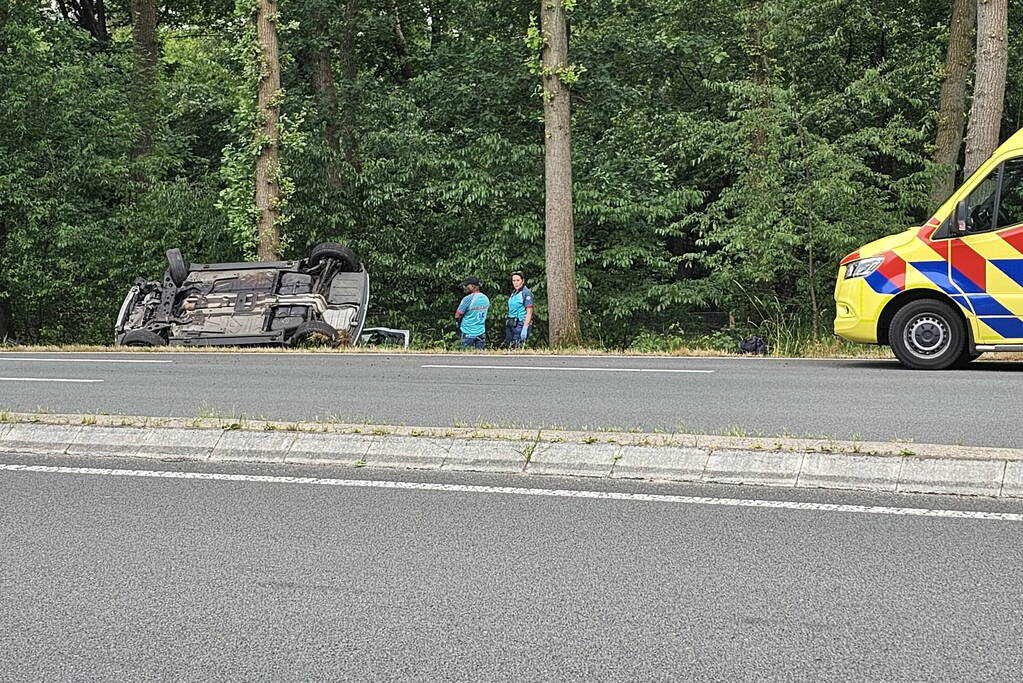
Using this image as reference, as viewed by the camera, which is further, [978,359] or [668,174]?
[668,174]

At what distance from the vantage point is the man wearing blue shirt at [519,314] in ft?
65.7

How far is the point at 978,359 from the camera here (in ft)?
49.6

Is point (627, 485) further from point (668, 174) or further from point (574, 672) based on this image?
point (668, 174)

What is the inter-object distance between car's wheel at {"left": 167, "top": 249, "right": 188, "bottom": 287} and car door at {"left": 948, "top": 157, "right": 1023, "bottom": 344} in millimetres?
13956

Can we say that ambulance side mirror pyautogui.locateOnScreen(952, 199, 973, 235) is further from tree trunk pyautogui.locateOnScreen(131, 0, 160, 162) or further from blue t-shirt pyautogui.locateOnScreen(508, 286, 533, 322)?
tree trunk pyautogui.locateOnScreen(131, 0, 160, 162)

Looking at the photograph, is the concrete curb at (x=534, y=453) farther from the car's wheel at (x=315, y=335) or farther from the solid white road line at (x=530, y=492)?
the car's wheel at (x=315, y=335)

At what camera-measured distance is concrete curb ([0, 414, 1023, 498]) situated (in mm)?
6801

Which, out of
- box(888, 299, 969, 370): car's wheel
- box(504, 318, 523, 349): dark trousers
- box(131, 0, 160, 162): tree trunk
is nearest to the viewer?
box(888, 299, 969, 370): car's wheel

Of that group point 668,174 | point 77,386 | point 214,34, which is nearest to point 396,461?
point 77,386

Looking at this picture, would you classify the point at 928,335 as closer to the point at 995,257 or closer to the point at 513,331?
the point at 995,257

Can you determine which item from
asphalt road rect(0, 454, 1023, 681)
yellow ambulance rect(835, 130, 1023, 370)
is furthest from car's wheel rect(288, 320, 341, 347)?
asphalt road rect(0, 454, 1023, 681)

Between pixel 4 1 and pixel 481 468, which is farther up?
pixel 4 1

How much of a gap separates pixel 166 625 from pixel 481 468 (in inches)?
123

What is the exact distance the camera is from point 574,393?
37.9 ft
